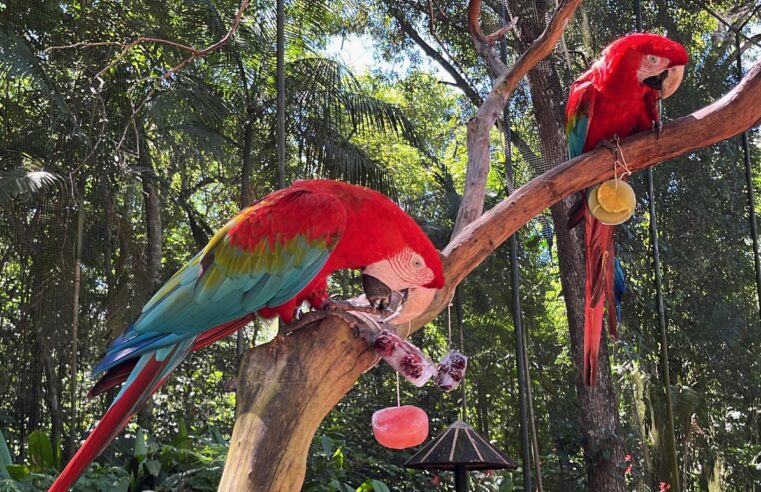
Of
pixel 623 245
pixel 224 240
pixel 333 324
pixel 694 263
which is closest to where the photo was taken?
pixel 333 324

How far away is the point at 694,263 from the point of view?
567 centimetres

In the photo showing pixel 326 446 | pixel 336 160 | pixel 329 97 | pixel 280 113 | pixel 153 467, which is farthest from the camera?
pixel 329 97

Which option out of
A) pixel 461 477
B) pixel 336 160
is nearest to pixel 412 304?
pixel 461 477

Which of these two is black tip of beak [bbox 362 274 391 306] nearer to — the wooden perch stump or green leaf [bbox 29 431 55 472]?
the wooden perch stump

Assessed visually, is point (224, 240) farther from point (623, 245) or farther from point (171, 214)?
point (171, 214)

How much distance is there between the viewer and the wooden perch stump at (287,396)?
1.01 metres

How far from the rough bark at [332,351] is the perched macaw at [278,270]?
11 cm

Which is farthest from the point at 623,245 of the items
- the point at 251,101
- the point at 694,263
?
the point at 251,101

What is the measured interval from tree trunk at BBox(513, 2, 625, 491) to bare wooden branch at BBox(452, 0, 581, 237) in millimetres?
2367

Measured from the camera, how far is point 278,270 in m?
1.20

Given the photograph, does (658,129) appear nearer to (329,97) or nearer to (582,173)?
(582,173)

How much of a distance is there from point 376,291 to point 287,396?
0.30 metres

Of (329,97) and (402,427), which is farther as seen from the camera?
(329,97)

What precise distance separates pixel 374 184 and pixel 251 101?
1.06 m
